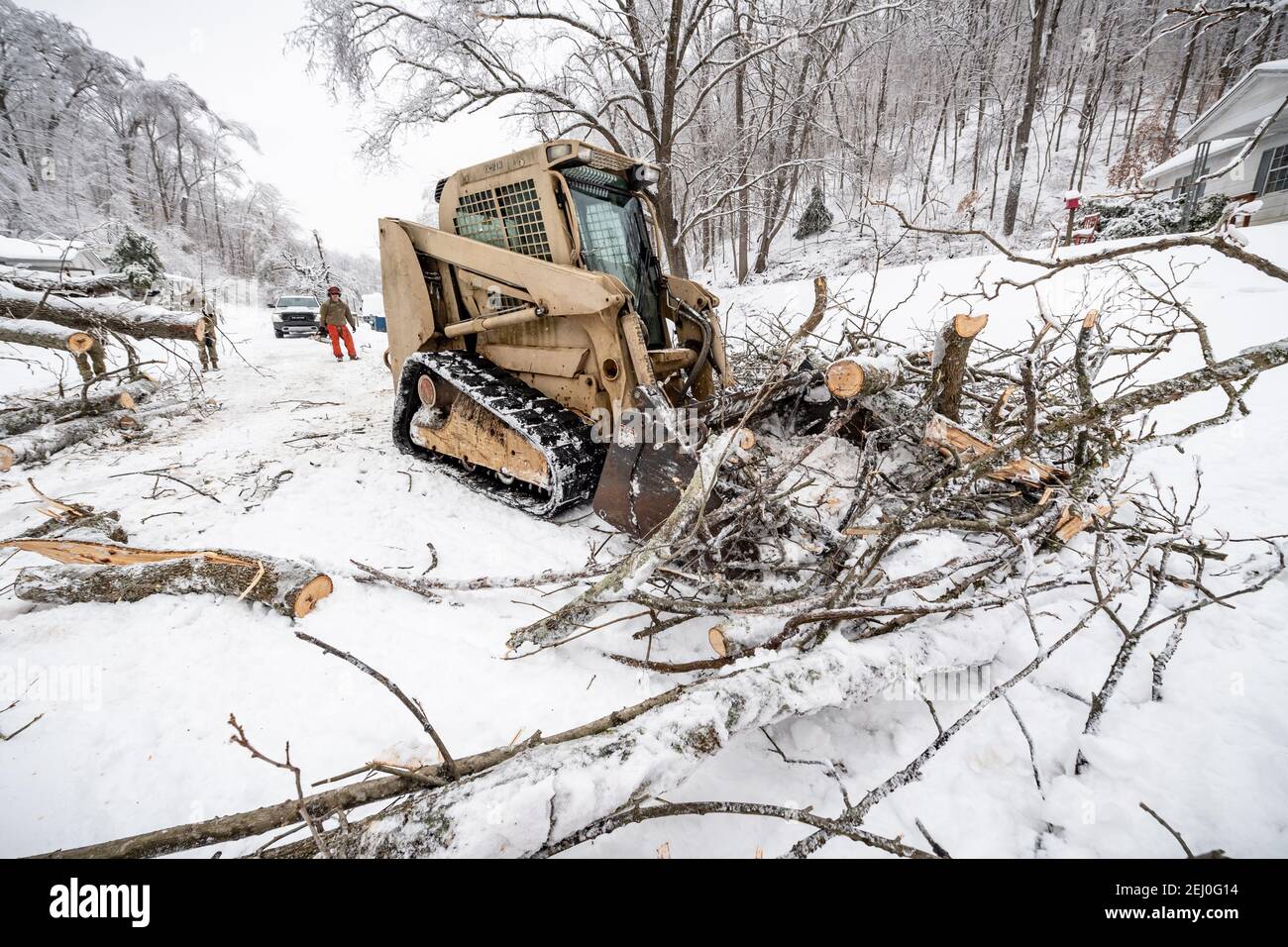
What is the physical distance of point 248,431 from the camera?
238 inches

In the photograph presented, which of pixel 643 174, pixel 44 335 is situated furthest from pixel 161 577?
pixel 44 335

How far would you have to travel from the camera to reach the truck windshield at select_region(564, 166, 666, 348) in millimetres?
4176

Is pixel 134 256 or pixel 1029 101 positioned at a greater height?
pixel 1029 101

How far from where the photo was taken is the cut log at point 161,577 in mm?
2711

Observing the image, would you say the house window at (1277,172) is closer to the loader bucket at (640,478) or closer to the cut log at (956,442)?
the cut log at (956,442)

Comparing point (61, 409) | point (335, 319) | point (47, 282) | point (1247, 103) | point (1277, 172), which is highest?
point (1247, 103)

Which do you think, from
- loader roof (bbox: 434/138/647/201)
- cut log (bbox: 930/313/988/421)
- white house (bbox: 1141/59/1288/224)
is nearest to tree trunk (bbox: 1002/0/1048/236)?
white house (bbox: 1141/59/1288/224)

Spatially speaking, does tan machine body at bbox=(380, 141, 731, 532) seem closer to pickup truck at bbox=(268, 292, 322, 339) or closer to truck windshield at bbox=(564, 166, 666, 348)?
truck windshield at bbox=(564, 166, 666, 348)

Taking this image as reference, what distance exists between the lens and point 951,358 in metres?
2.99

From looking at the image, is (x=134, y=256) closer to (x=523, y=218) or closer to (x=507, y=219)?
(x=507, y=219)

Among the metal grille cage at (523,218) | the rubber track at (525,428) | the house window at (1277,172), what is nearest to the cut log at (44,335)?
the rubber track at (525,428)

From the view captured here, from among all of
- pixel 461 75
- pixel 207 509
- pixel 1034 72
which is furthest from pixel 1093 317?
pixel 1034 72

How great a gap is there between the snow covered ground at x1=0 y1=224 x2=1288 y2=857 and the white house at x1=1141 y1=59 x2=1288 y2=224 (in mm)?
20766

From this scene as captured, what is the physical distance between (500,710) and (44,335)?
24.2 feet
